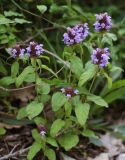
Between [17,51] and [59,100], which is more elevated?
[17,51]

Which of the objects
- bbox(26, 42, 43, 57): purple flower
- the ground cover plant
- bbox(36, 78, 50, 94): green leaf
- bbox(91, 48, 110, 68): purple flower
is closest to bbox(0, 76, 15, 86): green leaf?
Answer: the ground cover plant

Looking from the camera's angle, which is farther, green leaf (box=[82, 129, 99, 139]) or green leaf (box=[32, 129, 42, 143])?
green leaf (box=[82, 129, 99, 139])

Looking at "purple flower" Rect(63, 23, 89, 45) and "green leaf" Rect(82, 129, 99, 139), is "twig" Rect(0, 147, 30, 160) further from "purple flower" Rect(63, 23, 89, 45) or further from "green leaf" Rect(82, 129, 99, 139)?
"purple flower" Rect(63, 23, 89, 45)

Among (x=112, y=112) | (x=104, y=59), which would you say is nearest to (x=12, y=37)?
(x=104, y=59)

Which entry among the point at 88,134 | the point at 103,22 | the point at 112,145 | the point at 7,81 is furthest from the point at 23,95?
the point at 103,22

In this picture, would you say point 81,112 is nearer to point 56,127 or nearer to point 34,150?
point 56,127

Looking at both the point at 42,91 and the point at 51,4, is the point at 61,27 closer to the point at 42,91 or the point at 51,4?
the point at 51,4
